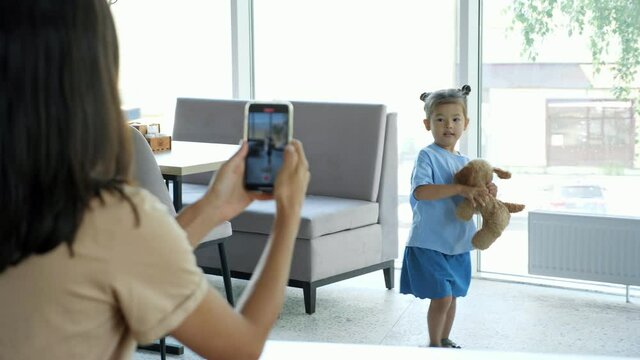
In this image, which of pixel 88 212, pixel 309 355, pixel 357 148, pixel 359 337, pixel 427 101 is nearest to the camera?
pixel 88 212

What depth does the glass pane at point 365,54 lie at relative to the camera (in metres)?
5.16

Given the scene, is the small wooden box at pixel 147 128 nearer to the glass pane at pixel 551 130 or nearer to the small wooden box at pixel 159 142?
the small wooden box at pixel 159 142

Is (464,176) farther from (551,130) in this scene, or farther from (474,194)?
(551,130)

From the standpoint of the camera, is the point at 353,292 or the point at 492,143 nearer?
the point at 353,292

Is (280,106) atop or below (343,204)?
atop

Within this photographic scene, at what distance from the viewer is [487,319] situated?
4.28 m

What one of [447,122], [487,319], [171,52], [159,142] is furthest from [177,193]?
[171,52]

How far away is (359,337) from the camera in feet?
13.1

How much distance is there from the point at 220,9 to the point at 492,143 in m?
1.77

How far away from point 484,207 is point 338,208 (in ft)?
3.16

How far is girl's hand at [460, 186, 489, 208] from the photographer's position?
3480mm

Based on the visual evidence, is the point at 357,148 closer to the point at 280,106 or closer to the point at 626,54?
the point at 626,54

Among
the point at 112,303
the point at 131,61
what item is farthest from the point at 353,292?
the point at 112,303

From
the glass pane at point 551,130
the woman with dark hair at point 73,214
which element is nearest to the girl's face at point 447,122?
the glass pane at point 551,130
